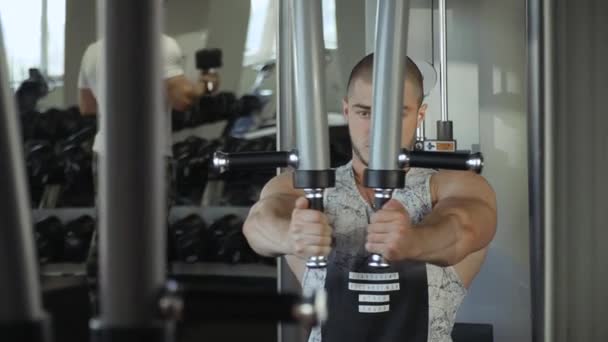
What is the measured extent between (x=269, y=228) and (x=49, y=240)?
2.35 meters

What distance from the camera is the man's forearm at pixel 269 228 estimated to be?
156 centimetres

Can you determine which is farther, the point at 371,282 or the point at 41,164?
the point at 41,164

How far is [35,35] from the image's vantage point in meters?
3.81

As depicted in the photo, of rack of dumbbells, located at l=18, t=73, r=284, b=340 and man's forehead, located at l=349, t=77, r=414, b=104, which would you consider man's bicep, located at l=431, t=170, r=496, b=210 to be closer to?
man's forehead, located at l=349, t=77, r=414, b=104

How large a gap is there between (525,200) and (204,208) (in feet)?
6.12

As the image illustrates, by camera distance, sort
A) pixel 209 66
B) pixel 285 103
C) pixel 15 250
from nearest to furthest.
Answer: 1. pixel 15 250
2. pixel 285 103
3. pixel 209 66

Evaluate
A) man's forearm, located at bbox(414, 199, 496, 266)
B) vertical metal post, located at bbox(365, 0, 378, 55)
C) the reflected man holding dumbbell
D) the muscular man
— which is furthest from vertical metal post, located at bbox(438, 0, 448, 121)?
the reflected man holding dumbbell

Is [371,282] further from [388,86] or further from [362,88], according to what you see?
[388,86]

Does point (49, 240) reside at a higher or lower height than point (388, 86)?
lower

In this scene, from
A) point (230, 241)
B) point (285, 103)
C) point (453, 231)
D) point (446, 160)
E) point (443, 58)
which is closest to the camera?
point (446, 160)

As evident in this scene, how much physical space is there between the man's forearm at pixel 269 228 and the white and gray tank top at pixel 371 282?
139 mm

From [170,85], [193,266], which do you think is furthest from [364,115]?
[193,266]

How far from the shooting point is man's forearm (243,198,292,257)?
1.56 meters

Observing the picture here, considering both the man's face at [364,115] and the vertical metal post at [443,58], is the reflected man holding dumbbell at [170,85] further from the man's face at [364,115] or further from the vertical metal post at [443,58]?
the man's face at [364,115]
